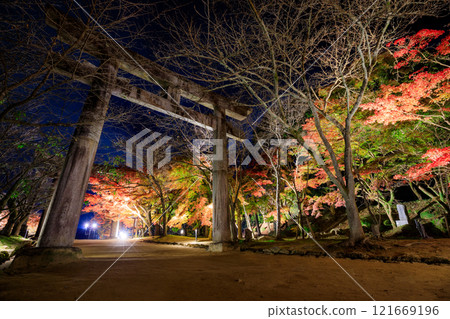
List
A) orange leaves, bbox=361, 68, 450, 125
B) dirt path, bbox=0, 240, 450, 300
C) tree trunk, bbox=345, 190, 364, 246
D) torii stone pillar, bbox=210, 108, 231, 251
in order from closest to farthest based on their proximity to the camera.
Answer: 1. dirt path, bbox=0, 240, 450, 300
2. tree trunk, bbox=345, 190, 364, 246
3. orange leaves, bbox=361, 68, 450, 125
4. torii stone pillar, bbox=210, 108, 231, 251

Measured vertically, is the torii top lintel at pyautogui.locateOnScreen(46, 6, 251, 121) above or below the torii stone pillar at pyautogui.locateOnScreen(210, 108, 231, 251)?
above

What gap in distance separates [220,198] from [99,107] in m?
4.56

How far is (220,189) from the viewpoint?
284 inches

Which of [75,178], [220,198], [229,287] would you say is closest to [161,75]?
[75,178]

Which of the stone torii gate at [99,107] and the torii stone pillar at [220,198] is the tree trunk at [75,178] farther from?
the torii stone pillar at [220,198]

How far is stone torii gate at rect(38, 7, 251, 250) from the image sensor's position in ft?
13.6

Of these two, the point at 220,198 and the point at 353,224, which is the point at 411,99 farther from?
the point at 220,198

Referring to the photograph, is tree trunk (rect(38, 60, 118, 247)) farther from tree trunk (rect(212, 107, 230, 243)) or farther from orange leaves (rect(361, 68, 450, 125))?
orange leaves (rect(361, 68, 450, 125))

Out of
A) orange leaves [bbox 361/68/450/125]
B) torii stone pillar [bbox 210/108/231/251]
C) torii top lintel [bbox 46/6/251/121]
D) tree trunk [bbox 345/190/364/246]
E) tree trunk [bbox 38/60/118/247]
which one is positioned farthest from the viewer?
torii stone pillar [bbox 210/108/231/251]

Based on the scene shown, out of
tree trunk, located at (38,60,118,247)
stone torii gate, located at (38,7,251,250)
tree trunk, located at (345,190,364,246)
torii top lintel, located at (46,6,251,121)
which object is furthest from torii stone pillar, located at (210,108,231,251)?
tree trunk, located at (38,60,118,247)

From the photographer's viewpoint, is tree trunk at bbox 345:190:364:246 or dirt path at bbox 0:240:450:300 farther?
tree trunk at bbox 345:190:364:246

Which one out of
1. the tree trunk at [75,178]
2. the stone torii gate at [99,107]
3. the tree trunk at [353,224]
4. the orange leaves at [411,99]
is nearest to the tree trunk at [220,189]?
the stone torii gate at [99,107]

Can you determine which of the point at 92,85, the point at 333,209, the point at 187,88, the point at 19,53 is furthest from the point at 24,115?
the point at 333,209

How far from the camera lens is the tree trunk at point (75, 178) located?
4.14m
